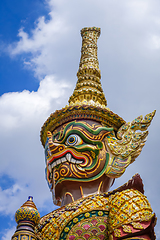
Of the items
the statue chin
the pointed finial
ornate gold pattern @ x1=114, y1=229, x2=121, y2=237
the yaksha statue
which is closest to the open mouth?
the yaksha statue

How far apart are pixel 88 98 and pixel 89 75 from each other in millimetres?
845

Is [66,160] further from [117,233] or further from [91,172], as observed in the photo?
A: [117,233]

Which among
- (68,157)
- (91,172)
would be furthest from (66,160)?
(91,172)

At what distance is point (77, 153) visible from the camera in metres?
7.75

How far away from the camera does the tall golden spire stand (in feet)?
29.9

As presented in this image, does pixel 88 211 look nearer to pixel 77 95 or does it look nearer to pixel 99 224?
pixel 99 224

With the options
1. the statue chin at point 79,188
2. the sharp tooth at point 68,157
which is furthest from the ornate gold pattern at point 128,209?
the sharp tooth at point 68,157

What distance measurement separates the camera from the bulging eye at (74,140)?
7.84m

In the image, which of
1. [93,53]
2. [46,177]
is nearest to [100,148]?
[46,177]

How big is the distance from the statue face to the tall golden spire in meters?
0.89

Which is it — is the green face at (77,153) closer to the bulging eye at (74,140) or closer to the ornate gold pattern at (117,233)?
the bulging eye at (74,140)

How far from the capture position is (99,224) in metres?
6.52

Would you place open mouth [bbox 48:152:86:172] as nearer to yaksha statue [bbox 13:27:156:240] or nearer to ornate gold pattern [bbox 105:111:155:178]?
yaksha statue [bbox 13:27:156:240]

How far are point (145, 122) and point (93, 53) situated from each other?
10.0 ft
